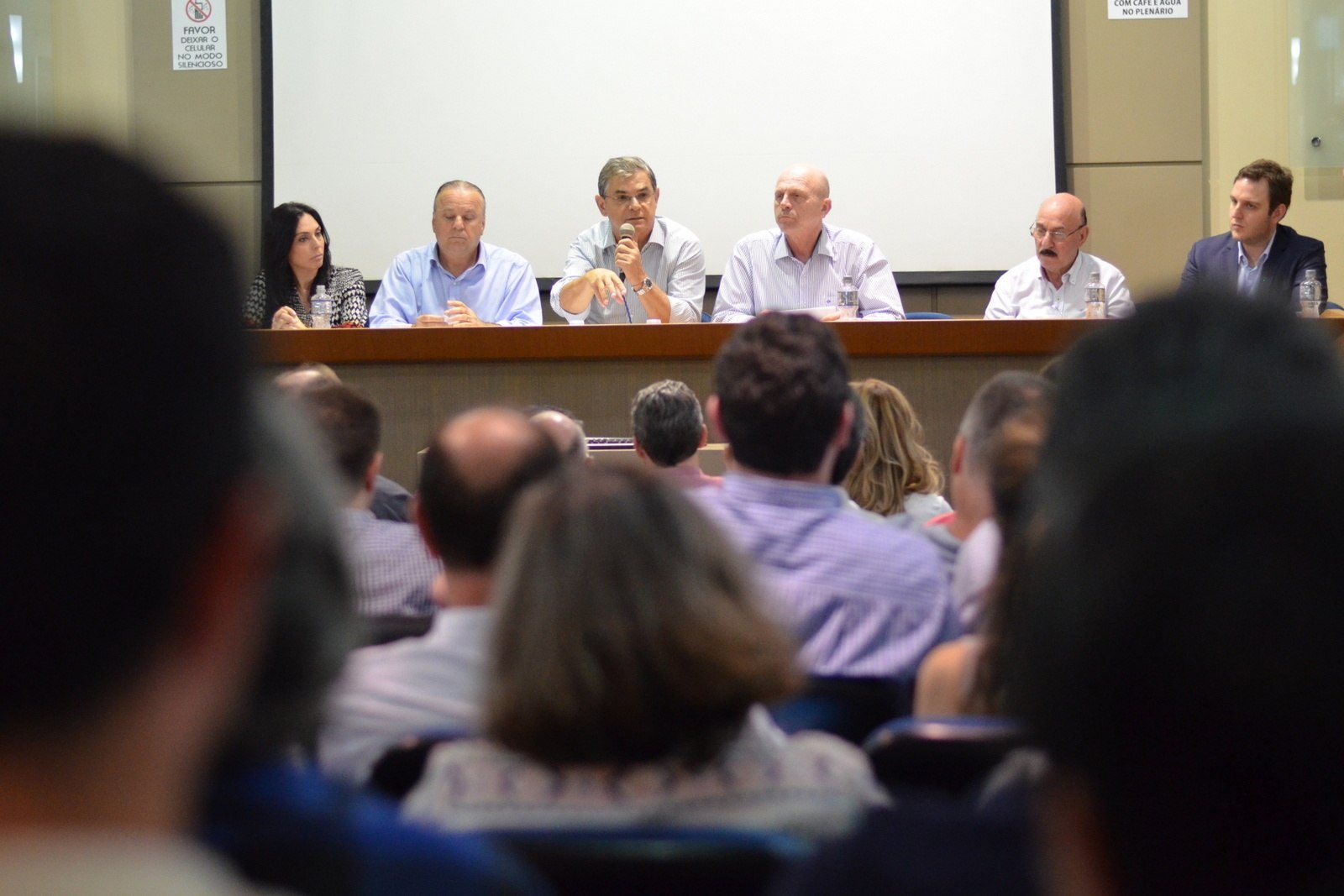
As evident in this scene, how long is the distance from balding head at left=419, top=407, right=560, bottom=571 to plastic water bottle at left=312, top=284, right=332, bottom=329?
3.33m

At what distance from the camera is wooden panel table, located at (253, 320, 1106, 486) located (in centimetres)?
440

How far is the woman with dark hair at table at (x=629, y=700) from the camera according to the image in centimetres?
114

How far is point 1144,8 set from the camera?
642 cm

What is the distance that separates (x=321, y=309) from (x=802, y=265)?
204 centimetres

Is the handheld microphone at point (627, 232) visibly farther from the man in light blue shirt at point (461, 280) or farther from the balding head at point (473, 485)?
the balding head at point (473, 485)

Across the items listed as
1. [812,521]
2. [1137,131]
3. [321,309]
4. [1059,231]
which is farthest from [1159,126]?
[812,521]

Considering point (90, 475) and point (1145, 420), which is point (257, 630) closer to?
point (90, 475)

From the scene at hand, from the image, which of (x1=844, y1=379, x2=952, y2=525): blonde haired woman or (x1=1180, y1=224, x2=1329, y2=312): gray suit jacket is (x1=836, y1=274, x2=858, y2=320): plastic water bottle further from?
(x1=844, y1=379, x2=952, y2=525): blonde haired woman

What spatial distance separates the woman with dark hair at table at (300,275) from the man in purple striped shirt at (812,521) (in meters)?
3.59

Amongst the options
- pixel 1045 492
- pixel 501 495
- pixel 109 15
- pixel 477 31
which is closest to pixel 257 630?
pixel 1045 492

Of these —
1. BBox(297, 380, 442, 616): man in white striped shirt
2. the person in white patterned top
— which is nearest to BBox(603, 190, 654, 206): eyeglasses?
BBox(297, 380, 442, 616): man in white striped shirt

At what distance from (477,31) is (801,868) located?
6.39 meters

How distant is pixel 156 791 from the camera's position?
397mm

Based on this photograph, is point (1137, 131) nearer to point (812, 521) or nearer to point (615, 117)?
point (615, 117)
